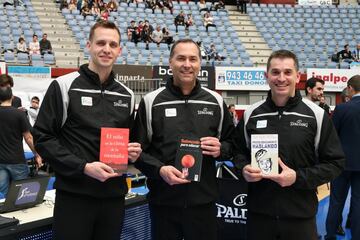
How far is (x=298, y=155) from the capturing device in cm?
253

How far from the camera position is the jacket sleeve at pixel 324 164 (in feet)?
8.10

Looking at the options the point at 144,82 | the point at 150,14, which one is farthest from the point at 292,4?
the point at 144,82

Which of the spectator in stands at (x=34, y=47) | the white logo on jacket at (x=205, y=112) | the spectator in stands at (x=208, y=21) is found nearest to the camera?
the white logo on jacket at (x=205, y=112)

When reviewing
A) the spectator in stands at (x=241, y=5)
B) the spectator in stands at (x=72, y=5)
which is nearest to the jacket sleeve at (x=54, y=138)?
the spectator in stands at (x=72, y=5)

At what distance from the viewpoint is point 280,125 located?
2.56 m

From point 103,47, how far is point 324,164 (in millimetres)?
1439

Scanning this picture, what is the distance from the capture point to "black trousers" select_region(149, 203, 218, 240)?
2621 millimetres

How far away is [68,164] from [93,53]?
0.66 metres

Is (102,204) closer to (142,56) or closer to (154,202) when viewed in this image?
(154,202)

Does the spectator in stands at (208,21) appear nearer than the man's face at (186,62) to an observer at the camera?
No

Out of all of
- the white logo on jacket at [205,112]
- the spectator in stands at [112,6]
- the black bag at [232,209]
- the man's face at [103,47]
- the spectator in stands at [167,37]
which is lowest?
the black bag at [232,209]

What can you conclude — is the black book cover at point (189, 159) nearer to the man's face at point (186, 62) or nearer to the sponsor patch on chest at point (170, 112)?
the sponsor patch on chest at point (170, 112)

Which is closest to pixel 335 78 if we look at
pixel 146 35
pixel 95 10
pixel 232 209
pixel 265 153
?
pixel 146 35

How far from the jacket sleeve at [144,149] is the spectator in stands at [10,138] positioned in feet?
8.23
